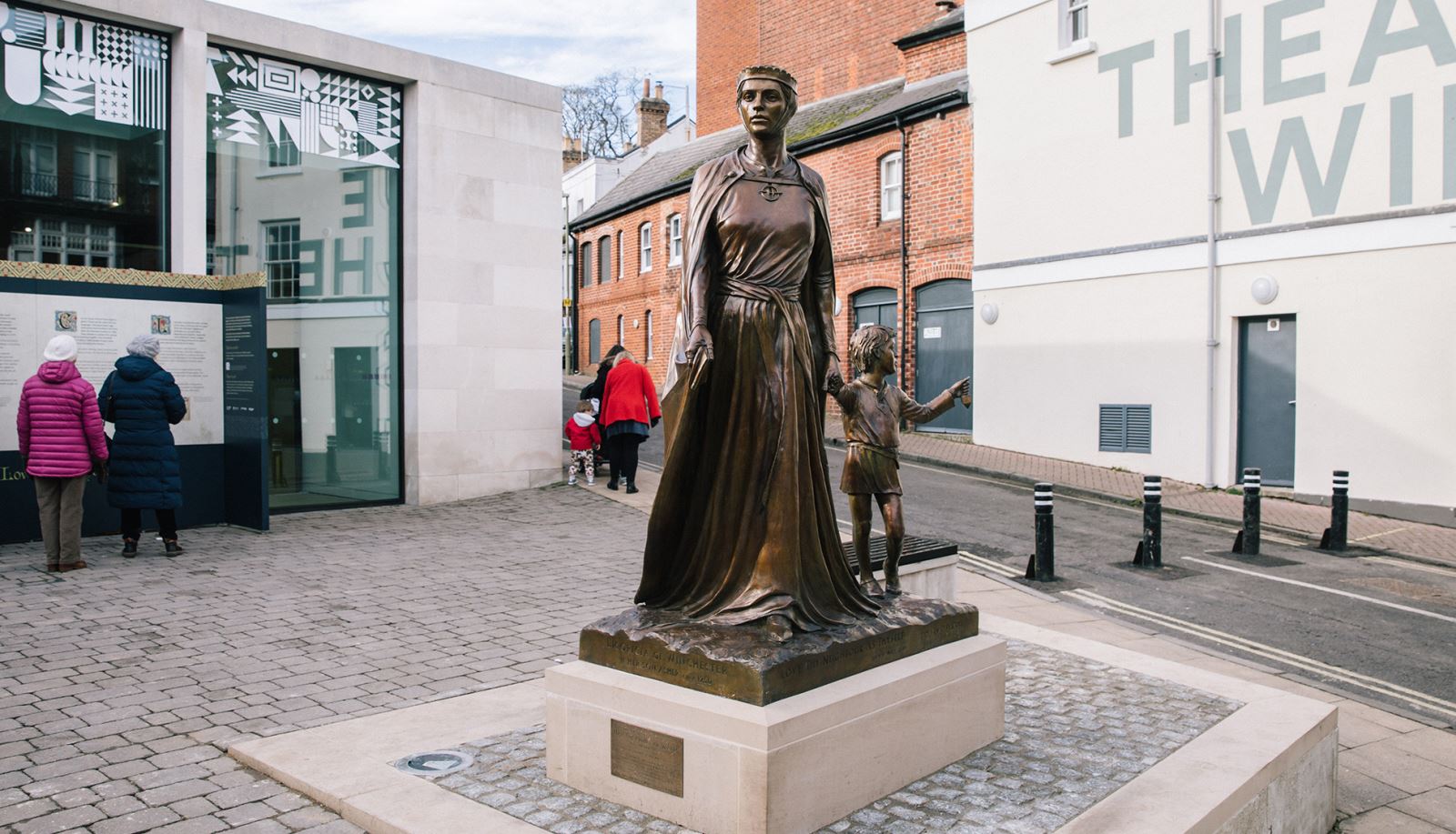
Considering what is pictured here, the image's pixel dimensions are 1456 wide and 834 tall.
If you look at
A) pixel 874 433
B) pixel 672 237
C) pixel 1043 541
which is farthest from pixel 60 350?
pixel 672 237

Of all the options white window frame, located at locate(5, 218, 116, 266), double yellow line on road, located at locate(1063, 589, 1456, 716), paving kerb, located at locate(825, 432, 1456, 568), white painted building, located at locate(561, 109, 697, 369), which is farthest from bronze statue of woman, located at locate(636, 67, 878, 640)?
white painted building, located at locate(561, 109, 697, 369)

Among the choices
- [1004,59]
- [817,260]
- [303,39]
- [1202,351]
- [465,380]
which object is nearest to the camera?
[817,260]

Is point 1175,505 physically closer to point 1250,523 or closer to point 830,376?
point 1250,523

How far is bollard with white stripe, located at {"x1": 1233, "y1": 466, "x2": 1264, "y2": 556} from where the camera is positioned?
1154 centimetres

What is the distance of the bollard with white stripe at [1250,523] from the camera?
37.9ft

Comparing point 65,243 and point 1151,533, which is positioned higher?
point 65,243

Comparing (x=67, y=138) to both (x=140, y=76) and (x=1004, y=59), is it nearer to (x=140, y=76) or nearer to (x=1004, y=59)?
(x=140, y=76)

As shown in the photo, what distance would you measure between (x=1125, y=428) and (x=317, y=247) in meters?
12.2

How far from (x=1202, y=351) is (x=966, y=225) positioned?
605cm

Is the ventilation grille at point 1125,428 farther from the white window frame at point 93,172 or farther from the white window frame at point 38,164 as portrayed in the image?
the white window frame at point 38,164

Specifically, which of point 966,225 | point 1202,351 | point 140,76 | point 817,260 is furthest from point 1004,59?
point 817,260

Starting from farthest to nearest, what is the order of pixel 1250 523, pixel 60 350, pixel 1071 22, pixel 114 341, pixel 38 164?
pixel 1071 22 → pixel 1250 523 → pixel 38 164 → pixel 114 341 → pixel 60 350

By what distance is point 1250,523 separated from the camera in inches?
454

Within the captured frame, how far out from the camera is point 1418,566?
11.2 meters
